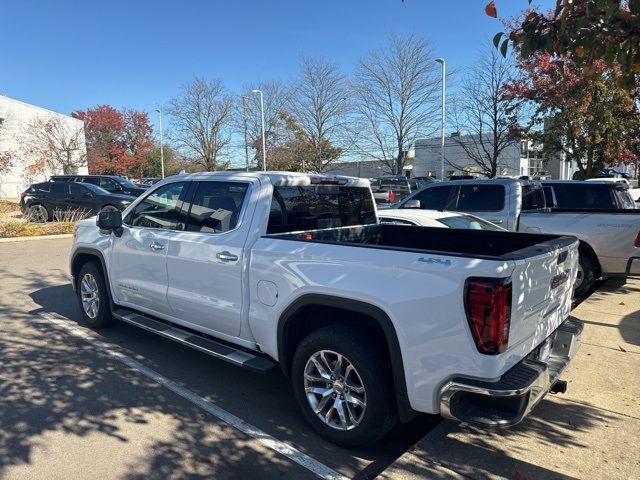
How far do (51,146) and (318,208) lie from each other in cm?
3510

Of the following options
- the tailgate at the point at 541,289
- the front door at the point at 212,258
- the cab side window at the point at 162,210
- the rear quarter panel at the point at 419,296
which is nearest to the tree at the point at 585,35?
the tailgate at the point at 541,289

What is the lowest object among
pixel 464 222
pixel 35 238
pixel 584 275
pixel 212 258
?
pixel 584 275

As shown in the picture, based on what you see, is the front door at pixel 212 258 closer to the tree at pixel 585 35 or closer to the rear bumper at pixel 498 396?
the rear bumper at pixel 498 396

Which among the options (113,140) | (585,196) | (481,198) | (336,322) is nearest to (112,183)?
(481,198)

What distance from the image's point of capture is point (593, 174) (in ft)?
65.3

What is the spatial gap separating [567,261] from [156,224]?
365 cm

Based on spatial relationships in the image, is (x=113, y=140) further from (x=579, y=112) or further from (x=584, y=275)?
(x=584, y=275)

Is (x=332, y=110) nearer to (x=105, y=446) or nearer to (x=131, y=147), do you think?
(x=131, y=147)

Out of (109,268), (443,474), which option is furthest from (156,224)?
(443,474)

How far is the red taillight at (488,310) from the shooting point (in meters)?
2.63

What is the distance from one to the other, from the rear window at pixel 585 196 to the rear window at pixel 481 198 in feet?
5.26

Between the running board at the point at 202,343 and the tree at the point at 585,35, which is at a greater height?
the tree at the point at 585,35

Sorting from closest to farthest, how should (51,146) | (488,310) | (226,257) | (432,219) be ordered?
(488,310)
(226,257)
(432,219)
(51,146)

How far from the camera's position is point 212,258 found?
412 cm
